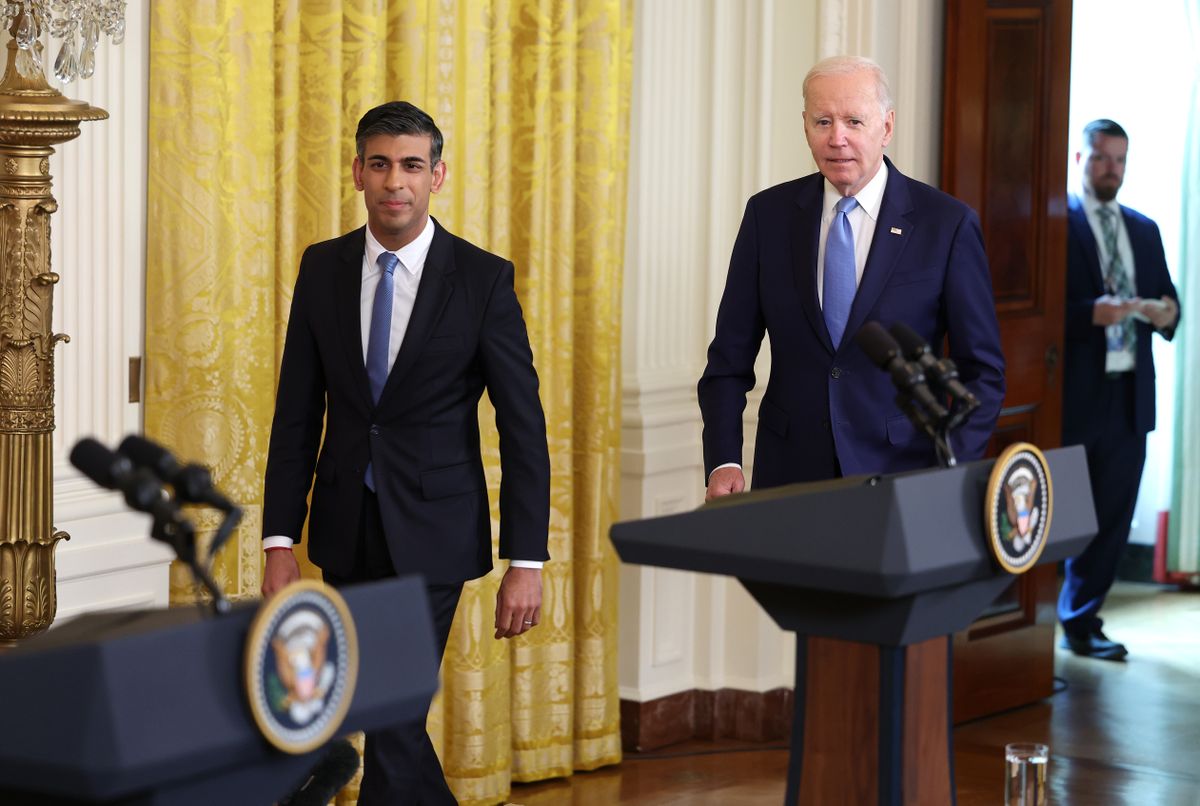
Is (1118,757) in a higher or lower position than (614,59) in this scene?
lower

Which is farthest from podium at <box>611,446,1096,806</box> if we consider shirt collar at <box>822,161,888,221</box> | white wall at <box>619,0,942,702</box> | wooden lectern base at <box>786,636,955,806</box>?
white wall at <box>619,0,942,702</box>

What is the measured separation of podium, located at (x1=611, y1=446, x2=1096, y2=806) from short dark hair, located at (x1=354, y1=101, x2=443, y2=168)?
97 centimetres

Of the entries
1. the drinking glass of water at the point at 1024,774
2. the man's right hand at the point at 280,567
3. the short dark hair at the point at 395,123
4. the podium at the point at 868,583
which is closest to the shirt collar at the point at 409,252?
the short dark hair at the point at 395,123

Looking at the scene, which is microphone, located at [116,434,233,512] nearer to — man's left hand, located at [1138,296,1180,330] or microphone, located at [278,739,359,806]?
microphone, located at [278,739,359,806]

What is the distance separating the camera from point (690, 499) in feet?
15.9

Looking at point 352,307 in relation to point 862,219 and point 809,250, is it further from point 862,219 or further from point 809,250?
point 862,219

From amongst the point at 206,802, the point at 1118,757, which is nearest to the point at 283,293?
the point at 206,802

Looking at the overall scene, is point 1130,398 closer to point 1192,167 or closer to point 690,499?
point 1192,167

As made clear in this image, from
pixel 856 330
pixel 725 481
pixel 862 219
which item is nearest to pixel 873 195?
pixel 862 219

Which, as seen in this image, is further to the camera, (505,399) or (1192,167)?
(1192,167)

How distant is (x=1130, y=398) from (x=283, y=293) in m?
3.64

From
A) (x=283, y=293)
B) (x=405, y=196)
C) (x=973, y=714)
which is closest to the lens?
(x=405, y=196)

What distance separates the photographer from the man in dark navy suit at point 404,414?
9.71ft

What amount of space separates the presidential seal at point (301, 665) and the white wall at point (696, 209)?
3.09m
